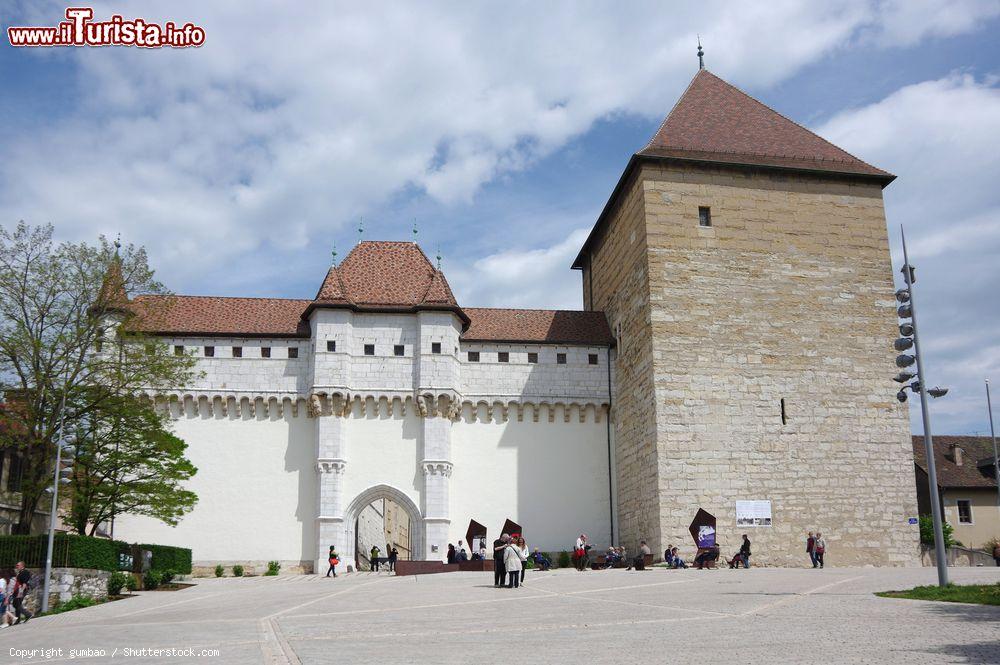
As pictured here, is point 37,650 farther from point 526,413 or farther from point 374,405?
point 526,413

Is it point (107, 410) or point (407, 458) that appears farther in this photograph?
point (407, 458)

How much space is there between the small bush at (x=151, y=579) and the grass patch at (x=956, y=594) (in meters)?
19.4

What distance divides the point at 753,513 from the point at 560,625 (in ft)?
54.4

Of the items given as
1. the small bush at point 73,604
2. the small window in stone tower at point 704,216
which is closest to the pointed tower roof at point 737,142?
the small window in stone tower at point 704,216

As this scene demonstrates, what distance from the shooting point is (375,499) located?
107 ft

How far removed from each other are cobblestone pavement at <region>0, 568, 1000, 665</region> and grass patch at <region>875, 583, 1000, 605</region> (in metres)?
A: 0.51

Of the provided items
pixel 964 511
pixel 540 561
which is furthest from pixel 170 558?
pixel 964 511

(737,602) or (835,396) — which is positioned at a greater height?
(835,396)

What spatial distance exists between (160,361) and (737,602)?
19.0m

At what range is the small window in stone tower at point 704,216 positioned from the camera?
103ft

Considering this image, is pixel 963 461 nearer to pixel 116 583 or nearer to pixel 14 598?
pixel 116 583

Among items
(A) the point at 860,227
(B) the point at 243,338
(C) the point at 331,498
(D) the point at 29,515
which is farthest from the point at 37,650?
(A) the point at 860,227

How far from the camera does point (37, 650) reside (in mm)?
13188

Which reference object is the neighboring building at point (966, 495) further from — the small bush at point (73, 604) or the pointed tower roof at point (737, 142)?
the small bush at point (73, 604)
